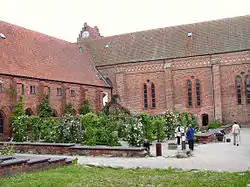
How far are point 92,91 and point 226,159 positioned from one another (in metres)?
23.7

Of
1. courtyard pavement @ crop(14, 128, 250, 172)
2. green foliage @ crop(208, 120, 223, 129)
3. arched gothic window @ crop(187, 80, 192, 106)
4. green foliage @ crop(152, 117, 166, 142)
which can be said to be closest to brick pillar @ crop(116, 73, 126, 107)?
arched gothic window @ crop(187, 80, 192, 106)

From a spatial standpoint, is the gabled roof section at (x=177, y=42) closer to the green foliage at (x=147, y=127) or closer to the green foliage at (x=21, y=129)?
the green foliage at (x=147, y=127)

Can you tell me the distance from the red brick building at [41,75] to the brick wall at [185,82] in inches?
103

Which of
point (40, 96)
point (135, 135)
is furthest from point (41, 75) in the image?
point (135, 135)

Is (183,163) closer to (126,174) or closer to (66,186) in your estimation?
(126,174)

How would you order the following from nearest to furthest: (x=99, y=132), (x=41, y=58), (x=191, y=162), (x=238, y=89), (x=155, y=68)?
(x=191, y=162) < (x=99, y=132) < (x=41, y=58) < (x=238, y=89) < (x=155, y=68)

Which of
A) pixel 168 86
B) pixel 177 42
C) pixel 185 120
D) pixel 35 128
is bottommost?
pixel 35 128

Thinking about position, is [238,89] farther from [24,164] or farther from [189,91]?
[24,164]

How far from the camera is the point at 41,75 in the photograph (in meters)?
29.7

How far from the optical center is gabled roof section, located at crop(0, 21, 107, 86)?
2827cm

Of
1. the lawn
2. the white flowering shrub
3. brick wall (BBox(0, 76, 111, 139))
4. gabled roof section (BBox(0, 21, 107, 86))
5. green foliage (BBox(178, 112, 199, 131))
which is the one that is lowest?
the lawn

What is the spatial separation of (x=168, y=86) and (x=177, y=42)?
5.67 meters

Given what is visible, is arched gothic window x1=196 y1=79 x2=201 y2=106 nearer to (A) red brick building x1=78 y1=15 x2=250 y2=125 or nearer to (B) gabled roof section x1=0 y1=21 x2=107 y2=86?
(A) red brick building x1=78 y1=15 x2=250 y2=125

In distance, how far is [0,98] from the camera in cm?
2566
